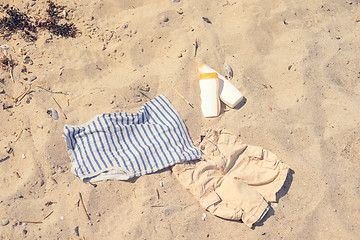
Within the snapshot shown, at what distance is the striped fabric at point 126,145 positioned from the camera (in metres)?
2.29

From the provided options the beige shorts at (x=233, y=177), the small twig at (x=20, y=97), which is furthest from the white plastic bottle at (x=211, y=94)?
the small twig at (x=20, y=97)

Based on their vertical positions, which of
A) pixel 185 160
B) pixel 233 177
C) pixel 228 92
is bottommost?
pixel 233 177

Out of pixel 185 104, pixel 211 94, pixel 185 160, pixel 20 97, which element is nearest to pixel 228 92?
pixel 211 94

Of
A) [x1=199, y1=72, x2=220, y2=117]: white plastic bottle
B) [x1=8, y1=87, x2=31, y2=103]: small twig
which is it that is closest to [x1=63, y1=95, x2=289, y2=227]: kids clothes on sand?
[x1=199, y1=72, x2=220, y2=117]: white plastic bottle

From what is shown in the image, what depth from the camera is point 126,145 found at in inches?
95.0

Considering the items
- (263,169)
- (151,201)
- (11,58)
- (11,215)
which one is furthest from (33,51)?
(263,169)

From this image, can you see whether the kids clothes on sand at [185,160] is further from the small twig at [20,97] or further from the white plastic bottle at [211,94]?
the small twig at [20,97]

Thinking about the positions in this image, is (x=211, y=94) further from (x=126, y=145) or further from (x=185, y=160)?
(x=126, y=145)

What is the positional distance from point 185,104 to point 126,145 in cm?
63

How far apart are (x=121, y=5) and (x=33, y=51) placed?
939mm

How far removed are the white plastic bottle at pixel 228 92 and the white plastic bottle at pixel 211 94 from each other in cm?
7

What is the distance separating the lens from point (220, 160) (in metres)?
2.36

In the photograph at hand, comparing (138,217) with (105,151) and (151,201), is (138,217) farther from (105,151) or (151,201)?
(105,151)

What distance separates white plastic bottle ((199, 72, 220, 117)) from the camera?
8.39 feet
